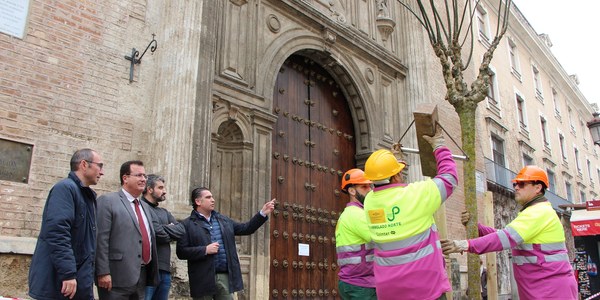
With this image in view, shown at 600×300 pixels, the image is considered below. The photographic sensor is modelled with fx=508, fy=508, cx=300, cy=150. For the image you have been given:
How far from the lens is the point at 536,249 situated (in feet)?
11.7

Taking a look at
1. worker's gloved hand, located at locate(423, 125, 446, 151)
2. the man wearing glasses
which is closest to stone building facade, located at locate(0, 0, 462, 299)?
worker's gloved hand, located at locate(423, 125, 446, 151)

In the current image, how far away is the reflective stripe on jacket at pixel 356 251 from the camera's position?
167 inches

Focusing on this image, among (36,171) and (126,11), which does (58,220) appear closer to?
(36,171)

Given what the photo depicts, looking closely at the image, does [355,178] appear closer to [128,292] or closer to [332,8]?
[128,292]

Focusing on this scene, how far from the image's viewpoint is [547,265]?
354cm

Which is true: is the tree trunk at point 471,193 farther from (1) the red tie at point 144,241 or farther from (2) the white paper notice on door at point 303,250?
(2) the white paper notice on door at point 303,250

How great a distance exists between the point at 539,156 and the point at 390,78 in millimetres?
13035

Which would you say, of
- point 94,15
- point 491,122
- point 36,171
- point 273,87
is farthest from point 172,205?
point 491,122

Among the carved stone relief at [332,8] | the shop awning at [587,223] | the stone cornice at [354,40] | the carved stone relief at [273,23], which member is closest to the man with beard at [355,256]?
the carved stone relief at [273,23]

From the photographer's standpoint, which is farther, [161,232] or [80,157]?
[161,232]

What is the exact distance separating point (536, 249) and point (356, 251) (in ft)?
4.60

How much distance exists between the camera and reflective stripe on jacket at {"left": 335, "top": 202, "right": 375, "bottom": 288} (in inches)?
167

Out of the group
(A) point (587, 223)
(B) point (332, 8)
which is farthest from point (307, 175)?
(A) point (587, 223)

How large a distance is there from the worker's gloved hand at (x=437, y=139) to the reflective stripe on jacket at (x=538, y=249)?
0.75 meters
